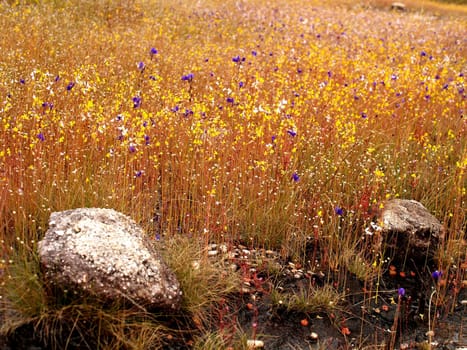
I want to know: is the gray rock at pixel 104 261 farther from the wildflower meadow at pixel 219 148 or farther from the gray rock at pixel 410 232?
the gray rock at pixel 410 232

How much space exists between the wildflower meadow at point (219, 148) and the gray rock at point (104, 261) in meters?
0.29

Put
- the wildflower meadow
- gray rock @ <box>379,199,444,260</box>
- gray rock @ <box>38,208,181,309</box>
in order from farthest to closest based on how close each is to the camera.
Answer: gray rock @ <box>379,199,444,260</box>, the wildflower meadow, gray rock @ <box>38,208,181,309</box>

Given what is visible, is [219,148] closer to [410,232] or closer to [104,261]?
[410,232]

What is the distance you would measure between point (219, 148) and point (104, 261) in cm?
200

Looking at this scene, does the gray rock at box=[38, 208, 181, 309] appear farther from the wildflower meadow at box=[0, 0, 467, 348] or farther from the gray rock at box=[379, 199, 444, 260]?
the gray rock at box=[379, 199, 444, 260]

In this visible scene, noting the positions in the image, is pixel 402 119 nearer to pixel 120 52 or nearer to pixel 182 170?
pixel 182 170

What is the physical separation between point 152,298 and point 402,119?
14.4 feet

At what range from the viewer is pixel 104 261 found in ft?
9.83

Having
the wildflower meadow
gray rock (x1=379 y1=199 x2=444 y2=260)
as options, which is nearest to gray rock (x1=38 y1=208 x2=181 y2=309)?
the wildflower meadow

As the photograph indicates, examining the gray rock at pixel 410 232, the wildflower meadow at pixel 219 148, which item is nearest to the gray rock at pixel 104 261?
the wildflower meadow at pixel 219 148

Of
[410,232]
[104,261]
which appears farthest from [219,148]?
[104,261]

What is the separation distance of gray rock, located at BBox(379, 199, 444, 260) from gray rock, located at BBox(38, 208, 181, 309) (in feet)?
6.63

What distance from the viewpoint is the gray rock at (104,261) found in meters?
2.94

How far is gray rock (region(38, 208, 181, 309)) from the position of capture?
294cm
